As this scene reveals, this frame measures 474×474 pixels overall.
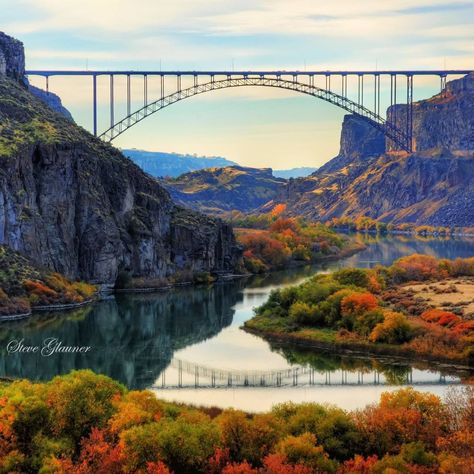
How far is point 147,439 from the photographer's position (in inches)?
1310

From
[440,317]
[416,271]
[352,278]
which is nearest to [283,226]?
[416,271]

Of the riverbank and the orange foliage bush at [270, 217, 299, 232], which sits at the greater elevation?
the orange foliage bush at [270, 217, 299, 232]

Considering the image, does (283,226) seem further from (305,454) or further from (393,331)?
(305,454)

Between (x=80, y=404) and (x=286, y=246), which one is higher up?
(x=286, y=246)

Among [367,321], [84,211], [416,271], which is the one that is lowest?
[367,321]

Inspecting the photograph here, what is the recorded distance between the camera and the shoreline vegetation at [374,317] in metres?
57.7

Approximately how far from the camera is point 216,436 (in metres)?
34.5

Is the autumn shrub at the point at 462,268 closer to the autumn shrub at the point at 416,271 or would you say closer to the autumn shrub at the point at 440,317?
the autumn shrub at the point at 416,271

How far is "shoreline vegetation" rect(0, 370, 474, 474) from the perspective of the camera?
32.5 meters

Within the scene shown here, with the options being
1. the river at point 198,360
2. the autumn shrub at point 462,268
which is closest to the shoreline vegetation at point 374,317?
the river at point 198,360

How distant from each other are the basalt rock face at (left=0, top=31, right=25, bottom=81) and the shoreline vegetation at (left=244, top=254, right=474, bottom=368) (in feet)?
159

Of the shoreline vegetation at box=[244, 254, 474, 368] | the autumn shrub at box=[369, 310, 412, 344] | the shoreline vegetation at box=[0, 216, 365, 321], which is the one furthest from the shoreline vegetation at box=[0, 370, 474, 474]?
the shoreline vegetation at box=[0, 216, 365, 321]

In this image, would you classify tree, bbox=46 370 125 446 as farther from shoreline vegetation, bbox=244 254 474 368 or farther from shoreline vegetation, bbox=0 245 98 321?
shoreline vegetation, bbox=0 245 98 321

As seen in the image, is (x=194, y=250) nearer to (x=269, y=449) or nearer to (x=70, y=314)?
(x=70, y=314)
